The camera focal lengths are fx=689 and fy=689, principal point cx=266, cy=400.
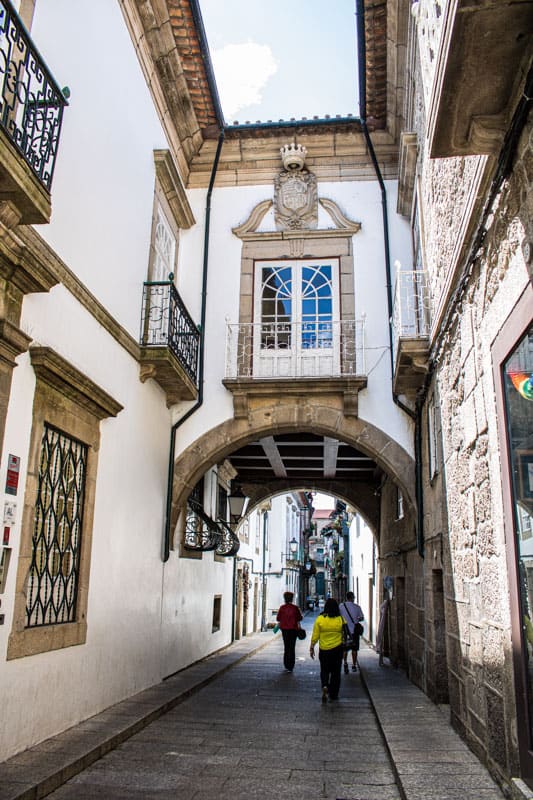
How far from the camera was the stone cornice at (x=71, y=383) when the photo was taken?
17.2 feet

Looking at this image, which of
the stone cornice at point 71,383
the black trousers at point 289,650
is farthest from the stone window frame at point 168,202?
the black trousers at point 289,650

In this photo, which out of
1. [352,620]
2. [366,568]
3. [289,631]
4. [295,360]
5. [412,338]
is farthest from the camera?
[366,568]

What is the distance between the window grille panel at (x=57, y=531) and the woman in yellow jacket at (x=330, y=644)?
120 inches

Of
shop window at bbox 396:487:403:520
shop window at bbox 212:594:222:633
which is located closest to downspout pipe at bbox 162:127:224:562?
shop window at bbox 396:487:403:520

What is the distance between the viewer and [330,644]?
25.7ft

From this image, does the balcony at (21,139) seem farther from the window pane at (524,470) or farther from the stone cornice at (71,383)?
the window pane at (524,470)

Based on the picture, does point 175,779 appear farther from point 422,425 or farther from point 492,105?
point 422,425

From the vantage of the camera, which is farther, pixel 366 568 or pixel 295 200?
pixel 366 568

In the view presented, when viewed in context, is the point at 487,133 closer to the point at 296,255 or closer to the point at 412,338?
the point at 412,338

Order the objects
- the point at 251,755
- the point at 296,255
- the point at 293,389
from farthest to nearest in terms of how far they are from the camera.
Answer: the point at 296,255 < the point at 293,389 < the point at 251,755

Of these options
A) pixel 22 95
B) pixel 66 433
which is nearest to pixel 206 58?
pixel 22 95

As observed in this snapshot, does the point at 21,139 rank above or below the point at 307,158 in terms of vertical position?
below

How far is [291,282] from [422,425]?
2937mm

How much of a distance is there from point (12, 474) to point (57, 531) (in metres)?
1.08
